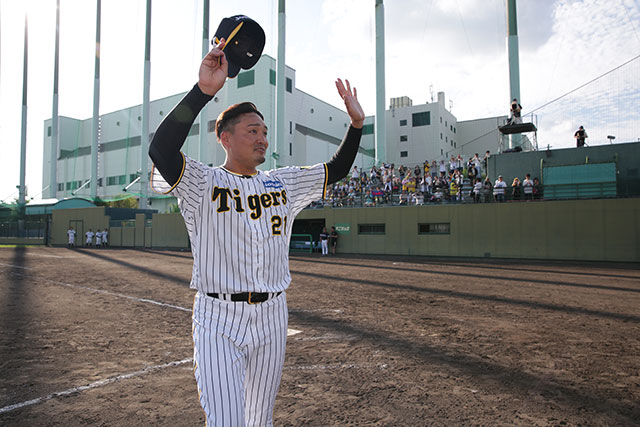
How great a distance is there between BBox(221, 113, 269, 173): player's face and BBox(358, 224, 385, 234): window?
21454mm

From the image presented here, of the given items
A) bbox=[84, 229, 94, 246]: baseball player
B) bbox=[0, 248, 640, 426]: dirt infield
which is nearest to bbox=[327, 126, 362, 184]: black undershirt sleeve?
bbox=[0, 248, 640, 426]: dirt infield

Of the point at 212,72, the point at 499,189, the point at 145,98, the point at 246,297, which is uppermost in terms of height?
the point at 145,98

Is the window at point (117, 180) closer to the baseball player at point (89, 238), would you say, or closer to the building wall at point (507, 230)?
the baseball player at point (89, 238)

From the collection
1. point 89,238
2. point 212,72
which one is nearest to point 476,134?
point 89,238

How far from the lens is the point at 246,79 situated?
41.1 metres

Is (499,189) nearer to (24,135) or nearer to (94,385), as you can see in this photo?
(94,385)

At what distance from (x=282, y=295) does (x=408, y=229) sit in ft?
68.3

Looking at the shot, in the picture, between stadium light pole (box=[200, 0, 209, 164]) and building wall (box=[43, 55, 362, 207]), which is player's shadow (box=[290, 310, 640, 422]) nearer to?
building wall (box=[43, 55, 362, 207])

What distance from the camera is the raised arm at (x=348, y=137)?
2.57m

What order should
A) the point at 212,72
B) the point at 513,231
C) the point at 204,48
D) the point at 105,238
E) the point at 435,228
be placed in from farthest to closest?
the point at 204,48, the point at 105,238, the point at 435,228, the point at 513,231, the point at 212,72

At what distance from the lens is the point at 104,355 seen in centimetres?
480

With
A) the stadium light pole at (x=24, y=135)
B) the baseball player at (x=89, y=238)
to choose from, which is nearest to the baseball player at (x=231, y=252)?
the baseball player at (x=89, y=238)

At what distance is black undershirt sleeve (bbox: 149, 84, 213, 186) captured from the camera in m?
1.89

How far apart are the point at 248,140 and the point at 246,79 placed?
41705 millimetres
